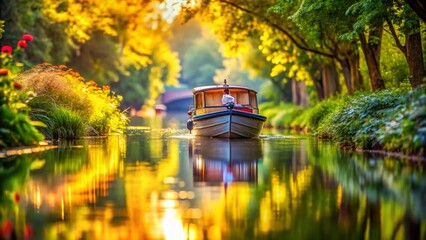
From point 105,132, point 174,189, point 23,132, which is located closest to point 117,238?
point 174,189

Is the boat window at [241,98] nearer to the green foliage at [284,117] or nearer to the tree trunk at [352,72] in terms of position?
the tree trunk at [352,72]

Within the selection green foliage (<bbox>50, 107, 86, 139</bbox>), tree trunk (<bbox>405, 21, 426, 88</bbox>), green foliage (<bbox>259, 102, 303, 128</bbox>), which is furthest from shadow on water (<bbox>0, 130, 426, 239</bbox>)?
green foliage (<bbox>259, 102, 303, 128</bbox>)

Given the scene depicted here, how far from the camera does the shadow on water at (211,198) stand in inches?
338

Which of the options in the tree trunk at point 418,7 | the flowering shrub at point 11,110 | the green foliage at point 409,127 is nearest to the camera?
the green foliage at point 409,127

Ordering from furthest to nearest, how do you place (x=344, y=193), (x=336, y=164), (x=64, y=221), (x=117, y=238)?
(x=336, y=164), (x=344, y=193), (x=64, y=221), (x=117, y=238)

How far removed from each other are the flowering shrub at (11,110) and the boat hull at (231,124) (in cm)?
1209

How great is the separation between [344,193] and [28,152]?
374 inches

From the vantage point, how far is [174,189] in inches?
474

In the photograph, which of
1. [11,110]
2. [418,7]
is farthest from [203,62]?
[11,110]

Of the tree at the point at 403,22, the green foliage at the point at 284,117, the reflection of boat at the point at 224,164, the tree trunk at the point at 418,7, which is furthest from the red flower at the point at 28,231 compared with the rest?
the green foliage at the point at 284,117

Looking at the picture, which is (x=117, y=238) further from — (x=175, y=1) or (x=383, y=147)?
(x=175, y=1)

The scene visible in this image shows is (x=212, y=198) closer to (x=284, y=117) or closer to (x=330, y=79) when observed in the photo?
(x=330, y=79)

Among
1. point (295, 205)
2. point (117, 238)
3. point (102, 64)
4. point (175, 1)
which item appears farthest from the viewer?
point (102, 64)

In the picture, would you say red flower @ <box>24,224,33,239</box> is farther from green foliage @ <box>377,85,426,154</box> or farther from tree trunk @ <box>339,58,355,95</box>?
tree trunk @ <box>339,58,355,95</box>
